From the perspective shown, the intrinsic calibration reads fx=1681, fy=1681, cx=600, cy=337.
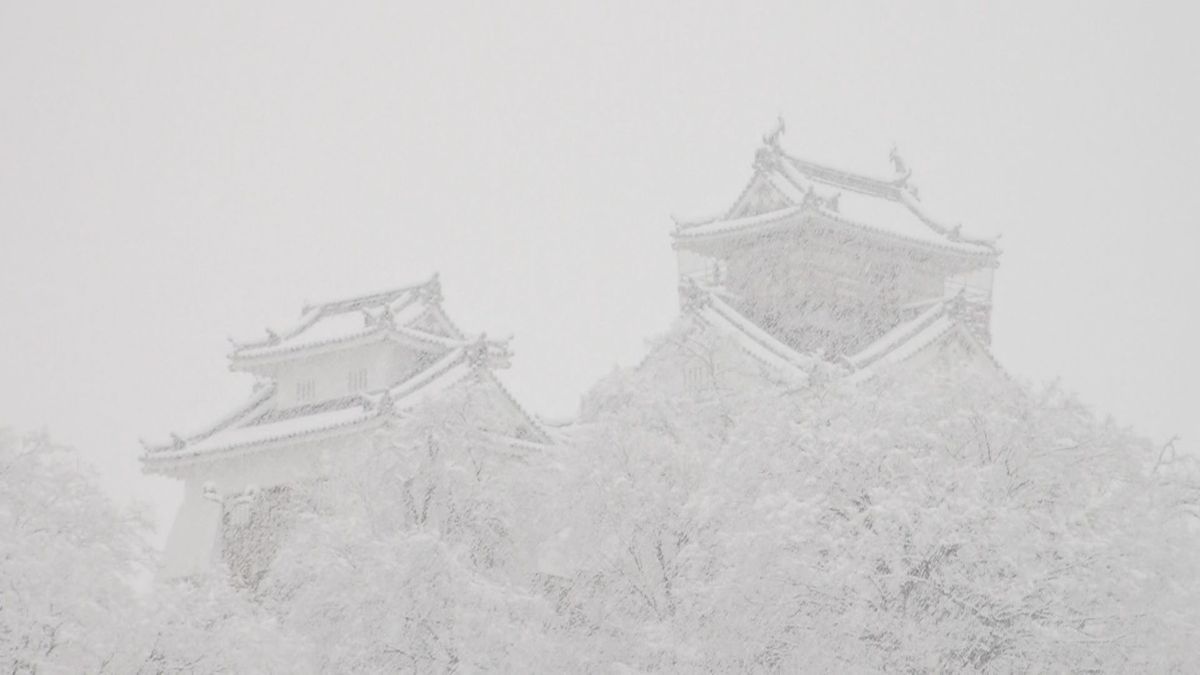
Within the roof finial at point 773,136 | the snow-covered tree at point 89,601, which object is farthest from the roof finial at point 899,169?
the snow-covered tree at point 89,601

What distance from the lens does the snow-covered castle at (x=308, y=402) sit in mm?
33062

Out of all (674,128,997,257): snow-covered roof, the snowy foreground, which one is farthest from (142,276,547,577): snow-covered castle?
the snowy foreground

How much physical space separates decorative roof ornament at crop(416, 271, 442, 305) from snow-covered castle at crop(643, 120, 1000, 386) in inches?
213

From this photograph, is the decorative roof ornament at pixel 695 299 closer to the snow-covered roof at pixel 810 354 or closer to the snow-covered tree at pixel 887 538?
the snow-covered roof at pixel 810 354

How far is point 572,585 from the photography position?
22.6 m

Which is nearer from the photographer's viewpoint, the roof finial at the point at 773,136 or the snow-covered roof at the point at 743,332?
the snow-covered roof at the point at 743,332

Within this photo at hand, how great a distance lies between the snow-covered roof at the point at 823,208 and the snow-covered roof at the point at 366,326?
668cm

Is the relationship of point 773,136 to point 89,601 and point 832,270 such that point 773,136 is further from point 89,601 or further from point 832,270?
point 89,601

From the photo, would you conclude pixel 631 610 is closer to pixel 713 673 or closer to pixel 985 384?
pixel 713 673

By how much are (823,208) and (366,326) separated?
10.6m

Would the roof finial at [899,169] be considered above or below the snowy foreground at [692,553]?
above

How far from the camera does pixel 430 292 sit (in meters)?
36.2

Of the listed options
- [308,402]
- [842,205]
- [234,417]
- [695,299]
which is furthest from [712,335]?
[234,417]

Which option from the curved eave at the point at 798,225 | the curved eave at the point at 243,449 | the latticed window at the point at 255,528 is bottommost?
the latticed window at the point at 255,528
